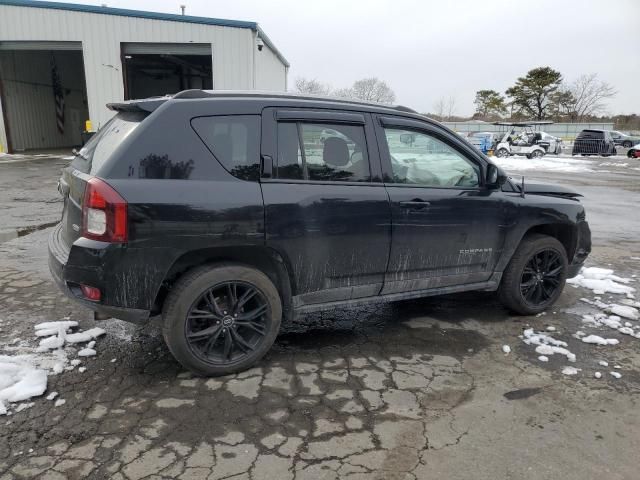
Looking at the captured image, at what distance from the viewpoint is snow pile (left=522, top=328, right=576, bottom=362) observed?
12.5ft

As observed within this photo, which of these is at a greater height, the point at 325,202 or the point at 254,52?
the point at 254,52

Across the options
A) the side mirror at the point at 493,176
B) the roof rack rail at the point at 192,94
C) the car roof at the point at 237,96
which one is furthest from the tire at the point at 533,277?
the roof rack rail at the point at 192,94

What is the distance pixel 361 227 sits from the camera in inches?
138

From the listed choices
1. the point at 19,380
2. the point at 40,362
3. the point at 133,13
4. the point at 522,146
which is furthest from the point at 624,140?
the point at 19,380

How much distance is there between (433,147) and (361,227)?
1000mm

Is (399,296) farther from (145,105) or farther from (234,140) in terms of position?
(145,105)

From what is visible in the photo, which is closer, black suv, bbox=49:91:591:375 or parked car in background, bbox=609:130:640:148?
black suv, bbox=49:91:591:375

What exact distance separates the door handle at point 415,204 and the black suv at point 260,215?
0.8 inches

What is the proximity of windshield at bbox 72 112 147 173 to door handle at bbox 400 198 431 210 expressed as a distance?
1929 mm

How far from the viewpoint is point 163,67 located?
3023cm

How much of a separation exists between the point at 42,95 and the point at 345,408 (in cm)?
3045

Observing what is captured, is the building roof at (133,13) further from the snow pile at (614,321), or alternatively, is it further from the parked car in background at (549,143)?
the parked car in background at (549,143)

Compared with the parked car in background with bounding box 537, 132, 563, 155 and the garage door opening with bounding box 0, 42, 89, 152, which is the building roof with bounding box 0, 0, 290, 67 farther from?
the parked car in background with bounding box 537, 132, 563, 155

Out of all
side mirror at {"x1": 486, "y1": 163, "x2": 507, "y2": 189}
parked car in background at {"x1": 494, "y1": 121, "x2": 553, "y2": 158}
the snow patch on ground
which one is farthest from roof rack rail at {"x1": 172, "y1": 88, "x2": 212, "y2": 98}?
parked car in background at {"x1": 494, "y1": 121, "x2": 553, "y2": 158}
